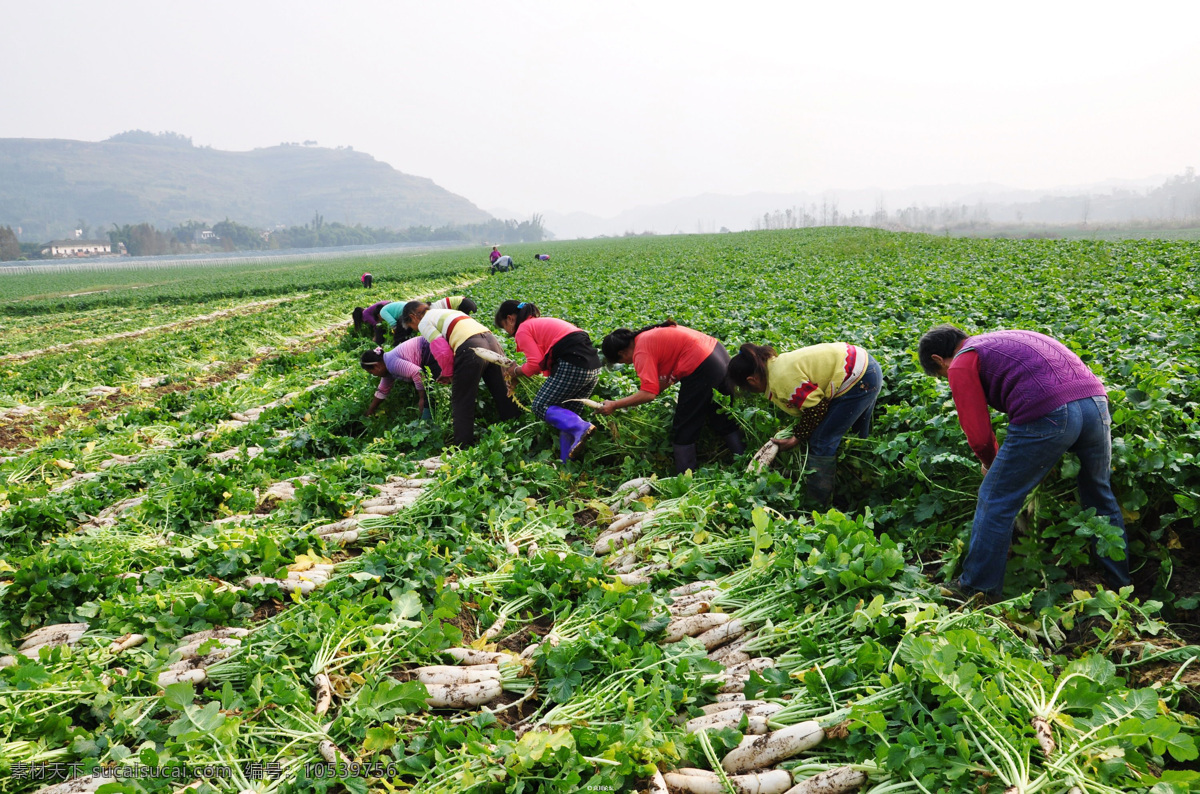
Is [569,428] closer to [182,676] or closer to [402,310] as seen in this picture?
[182,676]

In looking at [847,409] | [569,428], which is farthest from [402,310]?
[847,409]

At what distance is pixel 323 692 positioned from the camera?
2.64 meters

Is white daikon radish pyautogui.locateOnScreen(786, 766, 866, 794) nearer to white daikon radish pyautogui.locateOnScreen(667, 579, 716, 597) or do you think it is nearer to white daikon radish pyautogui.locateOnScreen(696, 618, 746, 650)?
white daikon radish pyautogui.locateOnScreen(696, 618, 746, 650)

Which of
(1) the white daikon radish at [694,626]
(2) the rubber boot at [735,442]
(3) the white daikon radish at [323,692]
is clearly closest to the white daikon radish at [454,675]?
(3) the white daikon radish at [323,692]

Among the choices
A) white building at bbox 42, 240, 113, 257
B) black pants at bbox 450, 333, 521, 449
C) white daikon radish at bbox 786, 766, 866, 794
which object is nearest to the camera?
white daikon radish at bbox 786, 766, 866, 794

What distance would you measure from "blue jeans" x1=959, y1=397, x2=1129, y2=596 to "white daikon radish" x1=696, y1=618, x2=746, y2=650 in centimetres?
131

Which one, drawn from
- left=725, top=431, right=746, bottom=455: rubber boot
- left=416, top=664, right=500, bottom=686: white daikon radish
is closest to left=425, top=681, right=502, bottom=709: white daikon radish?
left=416, top=664, right=500, bottom=686: white daikon radish

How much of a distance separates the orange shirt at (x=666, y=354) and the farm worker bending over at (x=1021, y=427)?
2.02 m

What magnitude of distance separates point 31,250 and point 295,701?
140 metres

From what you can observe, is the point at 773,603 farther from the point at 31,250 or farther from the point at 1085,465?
the point at 31,250

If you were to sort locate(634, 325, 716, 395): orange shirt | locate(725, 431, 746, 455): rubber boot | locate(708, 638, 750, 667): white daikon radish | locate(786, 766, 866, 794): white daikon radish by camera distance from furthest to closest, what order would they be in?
locate(725, 431, 746, 455): rubber boot, locate(634, 325, 716, 395): orange shirt, locate(708, 638, 750, 667): white daikon radish, locate(786, 766, 866, 794): white daikon radish

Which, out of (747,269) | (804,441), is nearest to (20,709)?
(804,441)

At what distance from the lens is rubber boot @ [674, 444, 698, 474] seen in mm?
5277

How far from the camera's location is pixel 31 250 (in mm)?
103188
